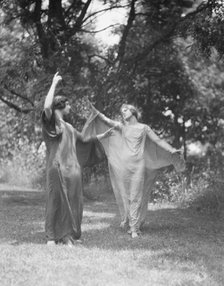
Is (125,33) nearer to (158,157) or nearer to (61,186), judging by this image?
(158,157)

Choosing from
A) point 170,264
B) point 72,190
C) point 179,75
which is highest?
point 179,75

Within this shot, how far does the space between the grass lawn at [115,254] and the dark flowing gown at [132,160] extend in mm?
454

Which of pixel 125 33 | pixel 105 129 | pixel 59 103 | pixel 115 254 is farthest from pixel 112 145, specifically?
pixel 125 33

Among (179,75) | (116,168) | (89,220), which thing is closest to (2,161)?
(179,75)

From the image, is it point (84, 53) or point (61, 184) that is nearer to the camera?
point (61, 184)

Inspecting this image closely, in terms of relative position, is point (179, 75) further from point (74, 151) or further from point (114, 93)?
point (74, 151)

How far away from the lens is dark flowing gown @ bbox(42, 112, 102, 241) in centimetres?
859

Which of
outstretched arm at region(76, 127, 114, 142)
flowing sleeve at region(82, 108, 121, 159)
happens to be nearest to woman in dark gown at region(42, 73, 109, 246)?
outstretched arm at region(76, 127, 114, 142)

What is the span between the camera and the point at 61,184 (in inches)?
339

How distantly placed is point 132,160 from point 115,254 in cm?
250

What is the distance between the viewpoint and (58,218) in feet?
28.4

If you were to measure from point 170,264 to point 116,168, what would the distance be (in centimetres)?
325

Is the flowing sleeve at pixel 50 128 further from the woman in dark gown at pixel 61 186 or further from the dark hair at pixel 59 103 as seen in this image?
the dark hair at pixel 59 103

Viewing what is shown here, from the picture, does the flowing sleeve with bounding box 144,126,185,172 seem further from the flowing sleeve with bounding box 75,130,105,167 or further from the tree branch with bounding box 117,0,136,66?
the tree branch with bounding box 117,0,136,66
